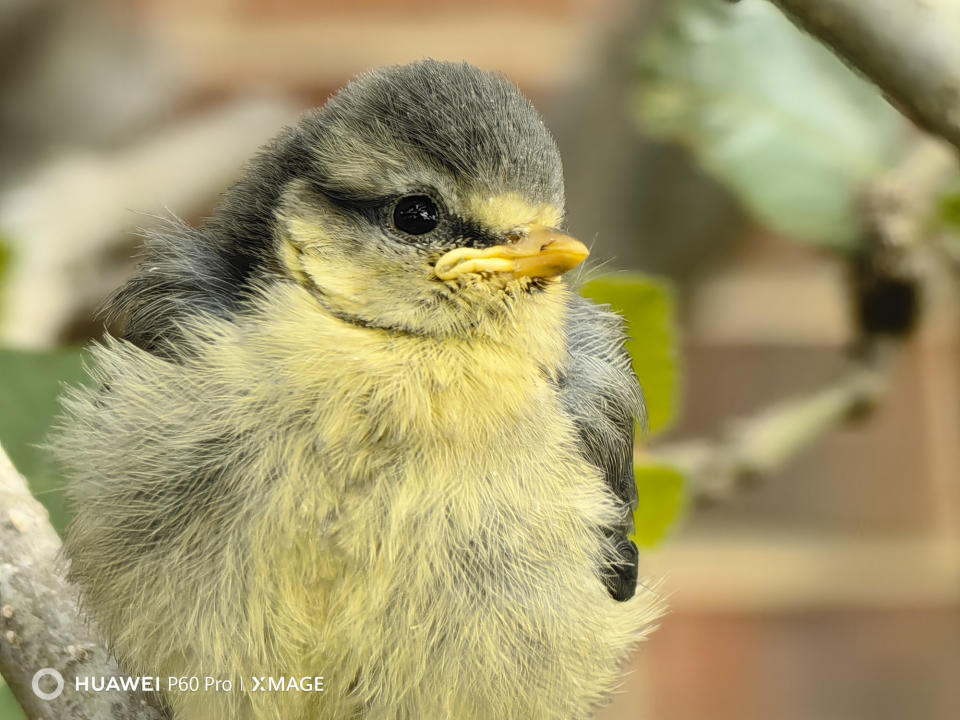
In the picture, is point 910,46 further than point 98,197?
No

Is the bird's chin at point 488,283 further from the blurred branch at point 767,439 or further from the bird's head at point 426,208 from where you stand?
the blurred branch at point 767,439

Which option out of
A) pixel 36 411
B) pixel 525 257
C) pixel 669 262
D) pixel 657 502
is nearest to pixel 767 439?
pixel 657 502

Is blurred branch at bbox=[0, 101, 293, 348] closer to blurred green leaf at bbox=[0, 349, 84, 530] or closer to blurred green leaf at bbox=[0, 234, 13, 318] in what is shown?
blurred green leaf at bbox=[0, 234, 13, 318]

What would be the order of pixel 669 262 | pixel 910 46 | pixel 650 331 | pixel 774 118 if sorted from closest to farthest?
1. pixel 910 46
2. pixel 650 331
3. pixel 774 118
4. pixel 669 262

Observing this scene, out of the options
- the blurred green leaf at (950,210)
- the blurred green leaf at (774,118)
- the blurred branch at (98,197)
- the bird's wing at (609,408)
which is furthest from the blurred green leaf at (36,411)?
the blurred green leaf at (950,210)

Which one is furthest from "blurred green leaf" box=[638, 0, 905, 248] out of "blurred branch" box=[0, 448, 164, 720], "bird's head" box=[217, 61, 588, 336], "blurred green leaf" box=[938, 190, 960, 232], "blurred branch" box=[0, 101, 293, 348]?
"blurred branch" box=[0, 448, 164, 720]

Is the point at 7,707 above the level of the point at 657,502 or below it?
below

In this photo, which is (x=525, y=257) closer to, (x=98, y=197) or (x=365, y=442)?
(x=365, y=442)

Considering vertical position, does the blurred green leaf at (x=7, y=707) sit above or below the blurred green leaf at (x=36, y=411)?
below
